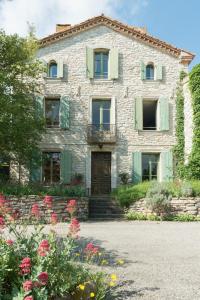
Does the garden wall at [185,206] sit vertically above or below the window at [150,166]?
below

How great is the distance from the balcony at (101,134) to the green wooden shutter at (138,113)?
1.28m

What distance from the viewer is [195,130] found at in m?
17.7

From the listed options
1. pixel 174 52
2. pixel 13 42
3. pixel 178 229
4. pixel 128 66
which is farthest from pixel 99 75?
pixel 178 229

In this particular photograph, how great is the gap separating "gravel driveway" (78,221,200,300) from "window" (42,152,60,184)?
690 centimetres

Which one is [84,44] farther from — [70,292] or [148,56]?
[70,292]

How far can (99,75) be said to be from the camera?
2000 centimetres

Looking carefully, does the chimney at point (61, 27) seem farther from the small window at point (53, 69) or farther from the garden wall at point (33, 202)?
the garden wall at point (33, 202)

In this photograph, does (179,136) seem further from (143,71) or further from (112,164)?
(143,71)

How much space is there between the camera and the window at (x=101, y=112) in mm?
19719

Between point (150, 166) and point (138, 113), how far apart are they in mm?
2914

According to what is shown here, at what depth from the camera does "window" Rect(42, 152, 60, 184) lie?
19328 millimetres

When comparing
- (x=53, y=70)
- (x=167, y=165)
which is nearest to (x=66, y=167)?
(x=167, y=165)

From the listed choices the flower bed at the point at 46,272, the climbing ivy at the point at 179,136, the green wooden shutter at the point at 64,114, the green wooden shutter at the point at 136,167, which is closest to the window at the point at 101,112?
the green wooden shutter at the point at 64,114

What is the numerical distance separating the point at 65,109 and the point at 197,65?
7.05 meters
